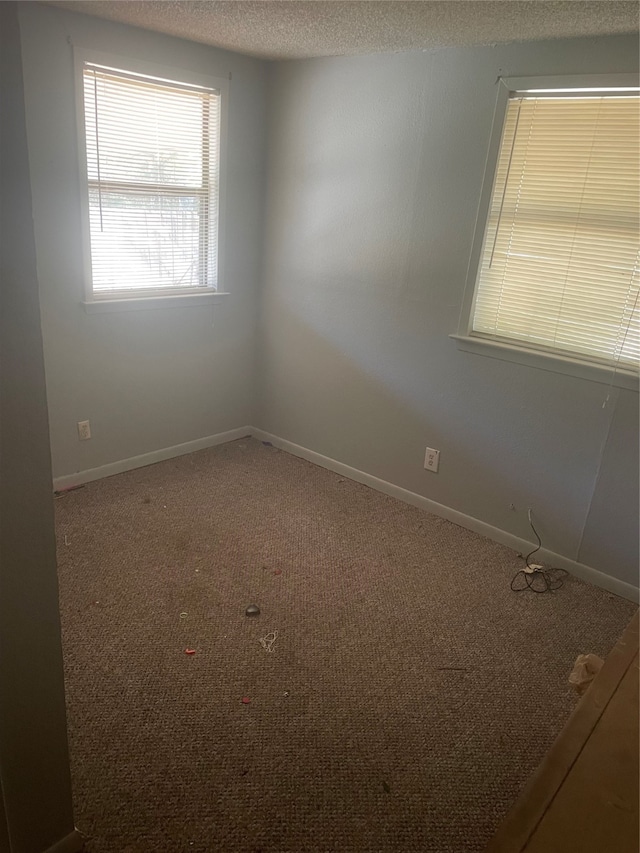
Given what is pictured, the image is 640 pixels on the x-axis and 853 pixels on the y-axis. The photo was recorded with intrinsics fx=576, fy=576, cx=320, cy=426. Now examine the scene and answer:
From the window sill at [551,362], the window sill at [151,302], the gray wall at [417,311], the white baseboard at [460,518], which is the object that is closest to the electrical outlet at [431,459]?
the gray wall at [417,311]

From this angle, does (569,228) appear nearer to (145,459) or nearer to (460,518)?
(460,518)

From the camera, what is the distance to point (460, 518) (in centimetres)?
310

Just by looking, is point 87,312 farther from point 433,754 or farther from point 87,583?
point 433,754

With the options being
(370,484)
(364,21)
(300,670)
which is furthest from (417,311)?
(300,670)

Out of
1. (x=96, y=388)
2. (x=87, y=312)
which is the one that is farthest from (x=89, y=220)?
(x=96, y=388)

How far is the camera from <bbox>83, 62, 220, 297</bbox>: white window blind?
2.79 metres

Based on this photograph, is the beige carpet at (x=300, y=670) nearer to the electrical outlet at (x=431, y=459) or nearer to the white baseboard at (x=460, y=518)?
the white baseboard at (x=460, y=518)

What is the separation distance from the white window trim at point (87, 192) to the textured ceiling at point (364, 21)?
0.55ft

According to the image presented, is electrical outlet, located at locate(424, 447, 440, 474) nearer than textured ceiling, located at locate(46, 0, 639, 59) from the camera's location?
No

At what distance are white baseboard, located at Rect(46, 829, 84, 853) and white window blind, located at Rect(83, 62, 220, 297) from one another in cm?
240

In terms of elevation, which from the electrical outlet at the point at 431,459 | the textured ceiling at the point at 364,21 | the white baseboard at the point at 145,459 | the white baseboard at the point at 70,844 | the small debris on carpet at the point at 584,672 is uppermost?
the textured ceiling at the point at 364,21

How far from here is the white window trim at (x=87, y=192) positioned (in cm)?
265

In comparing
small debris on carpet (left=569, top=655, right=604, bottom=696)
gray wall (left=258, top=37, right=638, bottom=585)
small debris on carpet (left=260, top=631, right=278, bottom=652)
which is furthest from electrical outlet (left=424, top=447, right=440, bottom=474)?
small debris on carpet (left=569, top=655, right=604, bottom=696)

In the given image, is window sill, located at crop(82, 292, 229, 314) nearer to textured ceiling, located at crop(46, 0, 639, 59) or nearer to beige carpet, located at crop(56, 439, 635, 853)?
beige carpet, located at crop(56, 439, 635, 853)
